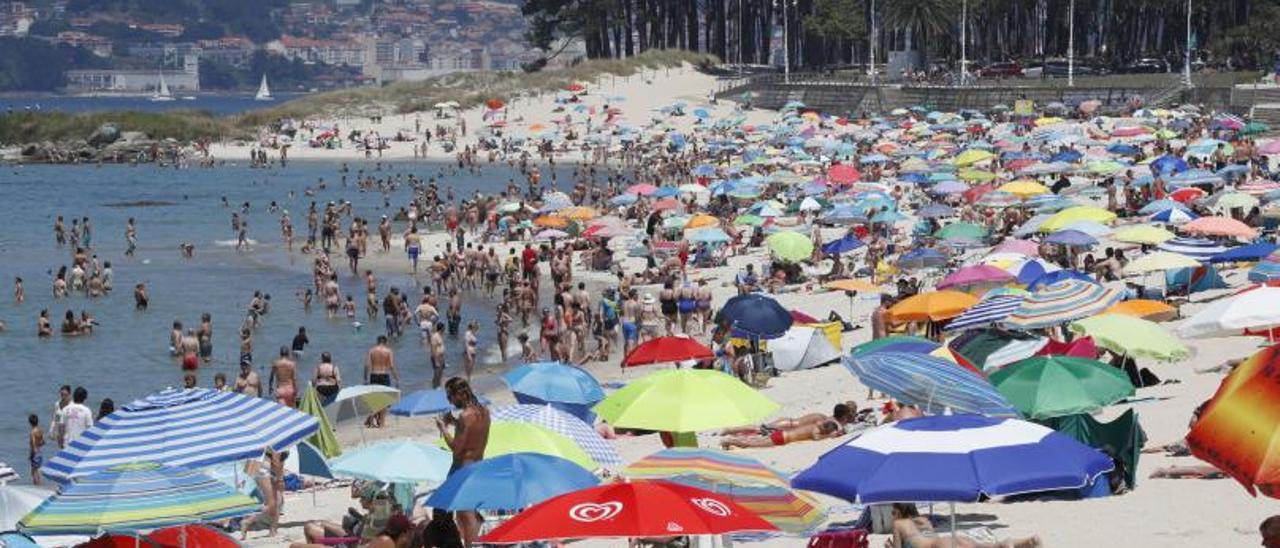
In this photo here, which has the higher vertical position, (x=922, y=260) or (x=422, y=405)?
(x=422, y=405)

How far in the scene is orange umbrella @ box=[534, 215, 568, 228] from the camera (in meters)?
35.2

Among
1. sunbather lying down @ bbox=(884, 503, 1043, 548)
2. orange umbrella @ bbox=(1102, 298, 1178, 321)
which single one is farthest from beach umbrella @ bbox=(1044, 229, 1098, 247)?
sunbather lying down @ bbox=(884, 503, 1043, 548)

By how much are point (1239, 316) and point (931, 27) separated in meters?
A: 67.4

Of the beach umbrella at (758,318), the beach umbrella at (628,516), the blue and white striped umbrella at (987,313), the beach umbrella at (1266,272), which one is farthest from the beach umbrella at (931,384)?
the beach umbrella at (1266,272)

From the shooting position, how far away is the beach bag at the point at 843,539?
10023 millimetres

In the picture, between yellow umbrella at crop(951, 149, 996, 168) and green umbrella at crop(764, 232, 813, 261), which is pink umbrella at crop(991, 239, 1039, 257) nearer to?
green umbrella at crop(764, 232, 813, 261)

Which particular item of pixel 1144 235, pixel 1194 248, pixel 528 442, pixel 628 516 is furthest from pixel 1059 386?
pixel 1144 235

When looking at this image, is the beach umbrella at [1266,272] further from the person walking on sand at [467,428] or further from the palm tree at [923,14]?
→ the palm tree at [923,14]

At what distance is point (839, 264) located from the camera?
2828cm

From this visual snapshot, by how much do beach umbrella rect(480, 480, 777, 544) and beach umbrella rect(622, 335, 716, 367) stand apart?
7.84m

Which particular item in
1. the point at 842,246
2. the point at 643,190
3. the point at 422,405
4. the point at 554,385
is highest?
the point at 554,385

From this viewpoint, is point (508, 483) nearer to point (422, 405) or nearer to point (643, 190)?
point (422, 405)

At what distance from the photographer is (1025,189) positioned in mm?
31250

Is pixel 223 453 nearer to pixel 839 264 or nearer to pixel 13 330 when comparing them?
pixel 839 264
